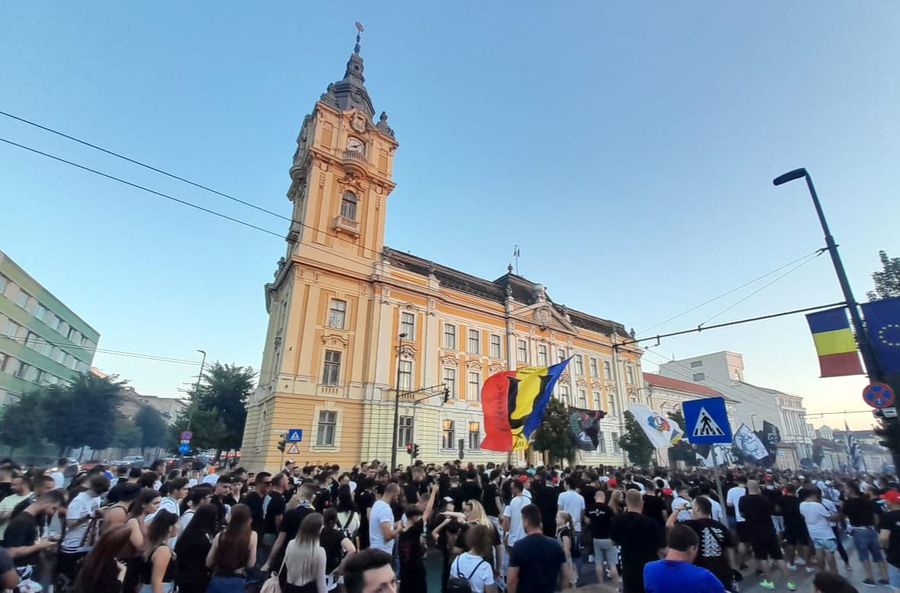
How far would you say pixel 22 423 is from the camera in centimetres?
3503

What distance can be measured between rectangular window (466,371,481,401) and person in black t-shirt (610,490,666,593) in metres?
25.5

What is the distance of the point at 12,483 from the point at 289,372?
16.8 meters

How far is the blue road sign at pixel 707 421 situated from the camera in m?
7.40

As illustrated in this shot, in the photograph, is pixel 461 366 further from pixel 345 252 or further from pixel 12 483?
pixel 12 483

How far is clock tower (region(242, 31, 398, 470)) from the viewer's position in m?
23.5

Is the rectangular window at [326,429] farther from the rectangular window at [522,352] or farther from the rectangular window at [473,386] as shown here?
Result: the rectangular window at [522,352]

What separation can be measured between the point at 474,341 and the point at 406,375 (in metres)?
7.09

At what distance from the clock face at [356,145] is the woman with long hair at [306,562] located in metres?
30.3

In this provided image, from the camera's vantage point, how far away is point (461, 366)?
31016mm

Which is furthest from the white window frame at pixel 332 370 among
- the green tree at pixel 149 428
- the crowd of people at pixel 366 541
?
the green tree at pixel 149 428

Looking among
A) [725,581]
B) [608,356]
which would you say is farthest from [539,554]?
[608,356]

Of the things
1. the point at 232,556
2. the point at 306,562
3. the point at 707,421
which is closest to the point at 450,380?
the point at 707,421

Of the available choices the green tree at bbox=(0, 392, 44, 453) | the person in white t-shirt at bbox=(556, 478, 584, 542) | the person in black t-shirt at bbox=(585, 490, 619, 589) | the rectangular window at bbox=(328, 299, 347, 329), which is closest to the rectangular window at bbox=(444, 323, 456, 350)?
the rectangular window at bbox=(328, 299, 347, 329)

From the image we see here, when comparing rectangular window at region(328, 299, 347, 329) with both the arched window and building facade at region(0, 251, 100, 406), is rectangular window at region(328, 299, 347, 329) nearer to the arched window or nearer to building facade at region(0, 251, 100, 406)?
the arched window
